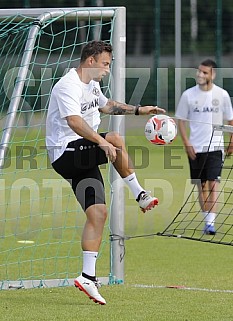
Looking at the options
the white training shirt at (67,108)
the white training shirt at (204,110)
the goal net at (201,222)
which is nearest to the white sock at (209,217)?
the goal net at (201,222)

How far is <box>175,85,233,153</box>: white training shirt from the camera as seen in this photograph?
11812 millimetres

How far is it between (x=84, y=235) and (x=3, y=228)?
182 inches

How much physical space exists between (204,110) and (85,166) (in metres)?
5.02

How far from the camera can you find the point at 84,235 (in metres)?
7.12

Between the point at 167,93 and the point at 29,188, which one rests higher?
the point at 167,93

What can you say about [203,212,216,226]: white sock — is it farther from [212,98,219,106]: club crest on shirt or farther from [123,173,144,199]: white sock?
[123,173,144,199]: white sock

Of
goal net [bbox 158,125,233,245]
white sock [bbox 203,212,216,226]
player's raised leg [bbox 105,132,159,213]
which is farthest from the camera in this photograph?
white sock [bbox 203,212,216,226]

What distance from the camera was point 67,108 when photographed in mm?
6930

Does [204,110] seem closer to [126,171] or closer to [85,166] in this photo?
[126,171]

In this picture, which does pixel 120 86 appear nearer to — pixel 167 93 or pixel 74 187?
pixel 74 187

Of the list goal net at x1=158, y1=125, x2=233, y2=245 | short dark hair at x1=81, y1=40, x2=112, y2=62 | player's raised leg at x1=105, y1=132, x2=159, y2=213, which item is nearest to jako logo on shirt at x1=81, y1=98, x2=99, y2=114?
player's raised leg at x1=105, y1=132, x2=159, y2=213

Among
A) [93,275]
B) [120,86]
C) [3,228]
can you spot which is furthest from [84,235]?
[3,228]

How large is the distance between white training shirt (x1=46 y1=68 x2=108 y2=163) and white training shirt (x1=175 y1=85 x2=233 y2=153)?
4.51m

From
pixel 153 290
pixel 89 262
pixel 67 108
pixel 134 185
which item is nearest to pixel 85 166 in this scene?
pixel 67 108
